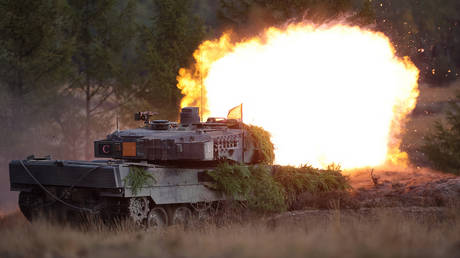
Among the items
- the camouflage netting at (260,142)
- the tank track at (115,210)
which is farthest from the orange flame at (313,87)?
the tank track at (115,210)

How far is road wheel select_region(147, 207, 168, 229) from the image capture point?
14225mm

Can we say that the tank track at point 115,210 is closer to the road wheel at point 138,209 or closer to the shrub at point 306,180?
the road wheel at point 138,209

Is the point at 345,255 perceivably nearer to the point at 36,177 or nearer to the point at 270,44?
the point at 36,177

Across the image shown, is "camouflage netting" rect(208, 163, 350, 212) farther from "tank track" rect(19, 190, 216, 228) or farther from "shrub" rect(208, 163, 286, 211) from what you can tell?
"tank track" rect(19, 190, 216, 228)

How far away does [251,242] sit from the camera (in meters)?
9.35

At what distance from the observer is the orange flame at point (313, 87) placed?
2198 cm

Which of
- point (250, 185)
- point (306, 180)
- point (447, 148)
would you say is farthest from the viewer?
point (447, 148)

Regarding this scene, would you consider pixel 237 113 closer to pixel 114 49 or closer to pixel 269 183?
pixel 269 183

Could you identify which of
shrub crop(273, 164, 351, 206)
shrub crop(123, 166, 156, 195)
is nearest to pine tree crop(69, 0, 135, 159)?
shrub crop(273, 164, 351, 206)

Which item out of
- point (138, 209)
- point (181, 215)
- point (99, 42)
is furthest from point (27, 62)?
point (138, 209)

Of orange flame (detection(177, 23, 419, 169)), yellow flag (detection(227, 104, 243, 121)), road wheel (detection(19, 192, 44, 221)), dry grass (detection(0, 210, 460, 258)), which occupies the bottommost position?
dry grass (detection(0, 210, 460, 258))

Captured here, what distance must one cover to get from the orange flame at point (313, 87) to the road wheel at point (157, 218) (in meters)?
6.70

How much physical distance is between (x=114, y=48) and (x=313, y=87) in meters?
11.3

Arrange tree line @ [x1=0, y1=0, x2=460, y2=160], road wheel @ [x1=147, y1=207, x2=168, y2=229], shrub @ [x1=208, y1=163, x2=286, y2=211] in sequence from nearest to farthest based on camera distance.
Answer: road wheel @ [x1=147, y1=207, x2=168, y2=229], shrub @ [x1=208, y1=163, x2=286, y2=211], tree line @ [x1=0, y1=0, x2=460, y2=160]
